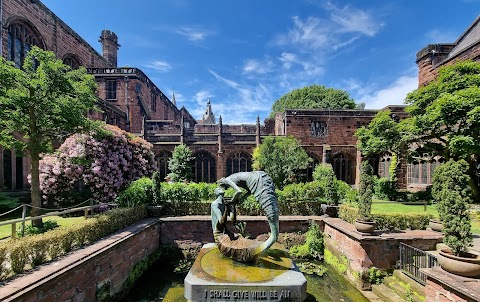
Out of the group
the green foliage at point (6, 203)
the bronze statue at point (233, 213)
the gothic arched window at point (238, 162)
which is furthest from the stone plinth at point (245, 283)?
the gothic arched window at point (238, 162)

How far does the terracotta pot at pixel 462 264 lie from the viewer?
4.92 meters

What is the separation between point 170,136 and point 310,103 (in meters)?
27.0

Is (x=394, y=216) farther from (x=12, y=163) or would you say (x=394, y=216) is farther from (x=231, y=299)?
(x=12, y=163)

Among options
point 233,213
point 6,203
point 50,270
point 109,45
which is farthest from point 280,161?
point 109,45

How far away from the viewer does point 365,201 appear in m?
8.88

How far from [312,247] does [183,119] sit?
2137 cm

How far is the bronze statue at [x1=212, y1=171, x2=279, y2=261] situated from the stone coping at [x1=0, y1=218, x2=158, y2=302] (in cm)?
354

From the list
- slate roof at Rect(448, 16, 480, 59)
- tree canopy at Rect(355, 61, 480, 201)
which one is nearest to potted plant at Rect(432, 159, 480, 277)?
tree canopy at Rect(355, 61, 480, 201)

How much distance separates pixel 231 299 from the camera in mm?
4629

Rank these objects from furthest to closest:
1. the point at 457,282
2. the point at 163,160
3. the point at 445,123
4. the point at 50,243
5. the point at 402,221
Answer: the point at 163,160 < the point at 445,123 < the point at 402,221 < the point at 50,243 < the point at 457,282

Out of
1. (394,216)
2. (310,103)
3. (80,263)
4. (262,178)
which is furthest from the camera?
(310,103)

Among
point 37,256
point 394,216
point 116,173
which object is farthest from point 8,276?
point 394,216

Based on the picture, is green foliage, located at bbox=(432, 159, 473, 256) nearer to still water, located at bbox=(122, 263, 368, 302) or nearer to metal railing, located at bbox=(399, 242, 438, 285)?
metal railing, located at bbox=(399, 242, 438, 285)

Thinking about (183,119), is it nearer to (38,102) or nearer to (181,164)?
(181,164)
